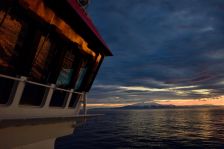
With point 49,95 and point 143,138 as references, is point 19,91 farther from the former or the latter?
point 143,138

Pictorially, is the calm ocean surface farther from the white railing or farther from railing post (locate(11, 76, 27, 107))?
railing post (locate(11, 76, 27, 107))

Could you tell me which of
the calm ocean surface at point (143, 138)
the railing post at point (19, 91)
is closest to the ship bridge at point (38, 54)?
the railing post at point (19, 91)

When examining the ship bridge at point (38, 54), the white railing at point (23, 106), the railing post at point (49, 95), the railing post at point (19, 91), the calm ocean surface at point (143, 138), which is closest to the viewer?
the ship bridge at point (38, 54)

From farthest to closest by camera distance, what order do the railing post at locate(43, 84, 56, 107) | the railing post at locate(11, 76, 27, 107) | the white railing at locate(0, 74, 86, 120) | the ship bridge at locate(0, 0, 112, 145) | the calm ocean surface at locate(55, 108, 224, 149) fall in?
1. the calm ocean surface at locate(55, 108, 224, 149)
2. the railing post at locate(43, 84, 56, 107)
3. the railing post at locate(11, 76, 27, 107)
4. the white railing at locate(0, 74, 86, 120)
5. the ship bridge at locate(0, 0, 112, 145)

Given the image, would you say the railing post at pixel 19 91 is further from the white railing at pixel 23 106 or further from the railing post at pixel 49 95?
the railing post at pixel 49 95

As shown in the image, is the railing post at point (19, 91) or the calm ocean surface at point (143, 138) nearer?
the railing post at point (19, 91)

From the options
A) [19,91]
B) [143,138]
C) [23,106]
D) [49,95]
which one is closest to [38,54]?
[19,91]

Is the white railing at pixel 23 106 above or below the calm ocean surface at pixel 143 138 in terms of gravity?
above

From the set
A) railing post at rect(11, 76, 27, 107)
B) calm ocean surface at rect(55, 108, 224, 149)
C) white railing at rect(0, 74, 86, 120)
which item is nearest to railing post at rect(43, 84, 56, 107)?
white railing at rect(0, 74, 86, 120)

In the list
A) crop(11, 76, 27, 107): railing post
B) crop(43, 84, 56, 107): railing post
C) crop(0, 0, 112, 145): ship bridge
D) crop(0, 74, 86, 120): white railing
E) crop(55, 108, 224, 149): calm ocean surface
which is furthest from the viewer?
crop(55, 108, 224, 149): calm ocean surface

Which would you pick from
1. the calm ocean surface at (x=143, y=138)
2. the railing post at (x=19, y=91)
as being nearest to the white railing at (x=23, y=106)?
the railing post at (x=19, y=91)

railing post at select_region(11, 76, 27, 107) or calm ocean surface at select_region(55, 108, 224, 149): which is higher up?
railing post at select_region(11, 76, 27, 107)

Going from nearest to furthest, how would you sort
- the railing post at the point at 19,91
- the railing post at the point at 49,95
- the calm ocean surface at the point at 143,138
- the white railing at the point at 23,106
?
the white railing at the point at 23,106
the railing post at the point at 19,91
the railing post at the point at 49,95
the calm ocean surface at the point at 143,138

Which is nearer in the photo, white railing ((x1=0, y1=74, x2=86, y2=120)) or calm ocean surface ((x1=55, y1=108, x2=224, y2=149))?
white railing ((x1=0, y1=74, x2=86, y2=120))
